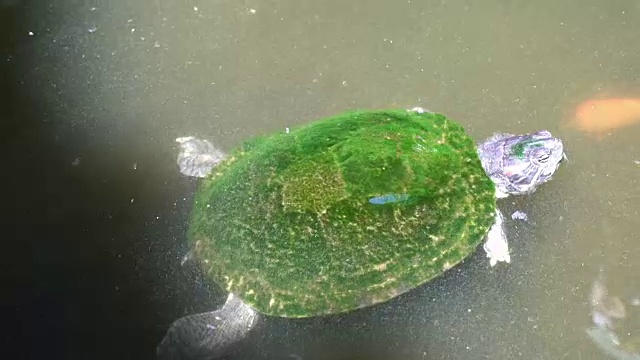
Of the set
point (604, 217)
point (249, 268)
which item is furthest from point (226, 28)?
point (604, 217)

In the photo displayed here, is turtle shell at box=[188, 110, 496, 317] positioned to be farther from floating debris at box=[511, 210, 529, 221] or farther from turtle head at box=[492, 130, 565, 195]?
floating debris at box=[511, 210, 529, 221]

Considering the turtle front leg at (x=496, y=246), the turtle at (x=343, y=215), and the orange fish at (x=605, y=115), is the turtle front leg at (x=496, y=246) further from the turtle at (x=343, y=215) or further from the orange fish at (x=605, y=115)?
the orange fish at (x=605, y=115)

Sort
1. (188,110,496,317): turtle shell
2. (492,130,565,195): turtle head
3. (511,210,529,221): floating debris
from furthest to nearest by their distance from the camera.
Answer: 1. (511,210,529,221): floating debris
2. (492,130,565,195): turtle head
3. (188,110,496,317): turtle shell

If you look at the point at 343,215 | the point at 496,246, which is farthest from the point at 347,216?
the point at 496,246

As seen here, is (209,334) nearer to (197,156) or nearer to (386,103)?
(197,156)

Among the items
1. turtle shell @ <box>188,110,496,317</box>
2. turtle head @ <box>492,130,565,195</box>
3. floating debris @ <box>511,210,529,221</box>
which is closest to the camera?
turtle shell @ <box>188,110,496,317</box>

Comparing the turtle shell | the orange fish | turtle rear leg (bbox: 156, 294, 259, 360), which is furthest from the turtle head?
turtle rear leg (bbox: 156, 294, 259, 360)
